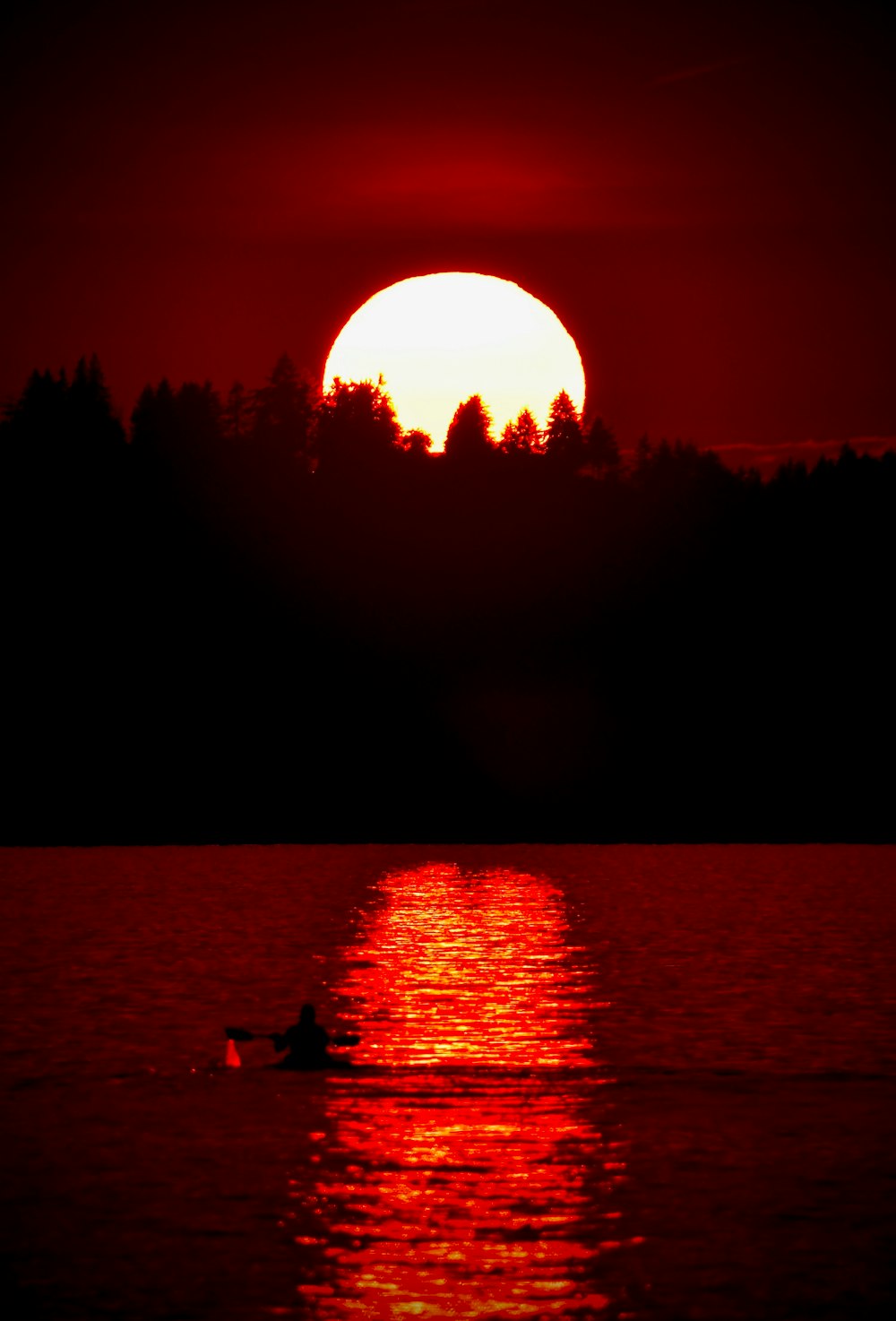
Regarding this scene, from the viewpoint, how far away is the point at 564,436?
16738cm

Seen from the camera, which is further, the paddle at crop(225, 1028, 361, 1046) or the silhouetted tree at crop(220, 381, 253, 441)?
the silhouetted tree at crop(220, 381, 253, 441)

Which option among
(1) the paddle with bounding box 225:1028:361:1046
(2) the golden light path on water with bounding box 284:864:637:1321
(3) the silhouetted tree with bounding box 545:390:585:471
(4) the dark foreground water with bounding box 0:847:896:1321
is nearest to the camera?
(2) the golden light path on water with bounding box 284:864:637:1321

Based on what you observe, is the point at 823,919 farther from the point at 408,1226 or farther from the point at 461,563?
the point at 461,563

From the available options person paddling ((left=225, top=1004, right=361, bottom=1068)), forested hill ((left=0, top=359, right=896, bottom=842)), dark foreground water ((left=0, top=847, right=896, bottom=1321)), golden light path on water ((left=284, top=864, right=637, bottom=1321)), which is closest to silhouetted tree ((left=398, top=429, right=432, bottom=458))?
forested hill ((left=0, top=359, right=896, bottom=842))

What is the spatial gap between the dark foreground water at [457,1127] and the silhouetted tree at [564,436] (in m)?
119

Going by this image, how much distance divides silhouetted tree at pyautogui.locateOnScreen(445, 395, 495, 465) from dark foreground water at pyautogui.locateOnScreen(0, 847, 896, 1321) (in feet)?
369

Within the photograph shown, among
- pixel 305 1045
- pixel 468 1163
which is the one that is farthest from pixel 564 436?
pixel 468 1163

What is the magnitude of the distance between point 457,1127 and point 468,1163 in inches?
79.0

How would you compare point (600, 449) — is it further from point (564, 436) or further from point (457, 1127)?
point (457, 1127)

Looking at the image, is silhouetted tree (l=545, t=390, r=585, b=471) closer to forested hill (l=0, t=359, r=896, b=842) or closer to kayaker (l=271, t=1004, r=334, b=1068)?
forested hill (l=0, t=359, r=896, b=842)

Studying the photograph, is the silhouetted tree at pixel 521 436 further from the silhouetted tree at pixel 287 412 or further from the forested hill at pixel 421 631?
the silhouetted tree at pixel 287 412

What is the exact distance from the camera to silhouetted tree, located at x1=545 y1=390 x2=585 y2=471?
164125mm

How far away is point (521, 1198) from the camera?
1744cm

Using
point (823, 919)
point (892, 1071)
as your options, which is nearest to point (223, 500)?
point (823, 919)
